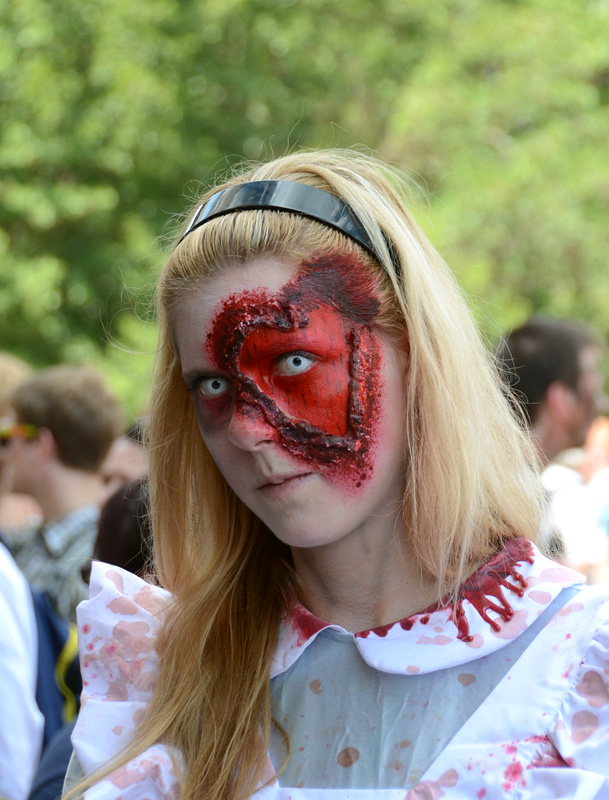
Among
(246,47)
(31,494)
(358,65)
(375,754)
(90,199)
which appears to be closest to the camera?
(375,754)

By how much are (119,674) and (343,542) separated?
1.51 feet

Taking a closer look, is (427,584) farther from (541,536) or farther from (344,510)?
(541,536)

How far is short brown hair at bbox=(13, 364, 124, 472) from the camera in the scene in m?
4.08

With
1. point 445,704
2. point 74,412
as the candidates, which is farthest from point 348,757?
point 74,412

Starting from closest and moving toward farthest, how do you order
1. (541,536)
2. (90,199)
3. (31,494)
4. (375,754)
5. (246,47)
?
(375,754) < (541,536) < (31,494) < (90,199) < (246,47)

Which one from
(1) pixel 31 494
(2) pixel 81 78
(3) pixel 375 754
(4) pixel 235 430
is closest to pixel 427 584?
(3) pixel 375 754

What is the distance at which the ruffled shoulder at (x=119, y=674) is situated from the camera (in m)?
1.50

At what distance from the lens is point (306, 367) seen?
150 cm

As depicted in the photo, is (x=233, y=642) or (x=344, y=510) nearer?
(x=344, y=510)

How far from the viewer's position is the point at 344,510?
4.89 feet

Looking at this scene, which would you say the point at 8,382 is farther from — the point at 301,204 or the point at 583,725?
the point at 583,725

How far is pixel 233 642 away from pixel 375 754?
0.34 metres

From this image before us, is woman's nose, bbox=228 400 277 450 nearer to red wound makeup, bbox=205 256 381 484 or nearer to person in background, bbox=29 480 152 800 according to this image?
red wound makeup, bbox=205 256 381 484

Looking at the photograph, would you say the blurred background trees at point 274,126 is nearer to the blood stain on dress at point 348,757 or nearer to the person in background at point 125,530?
the person in background at point 125,530
